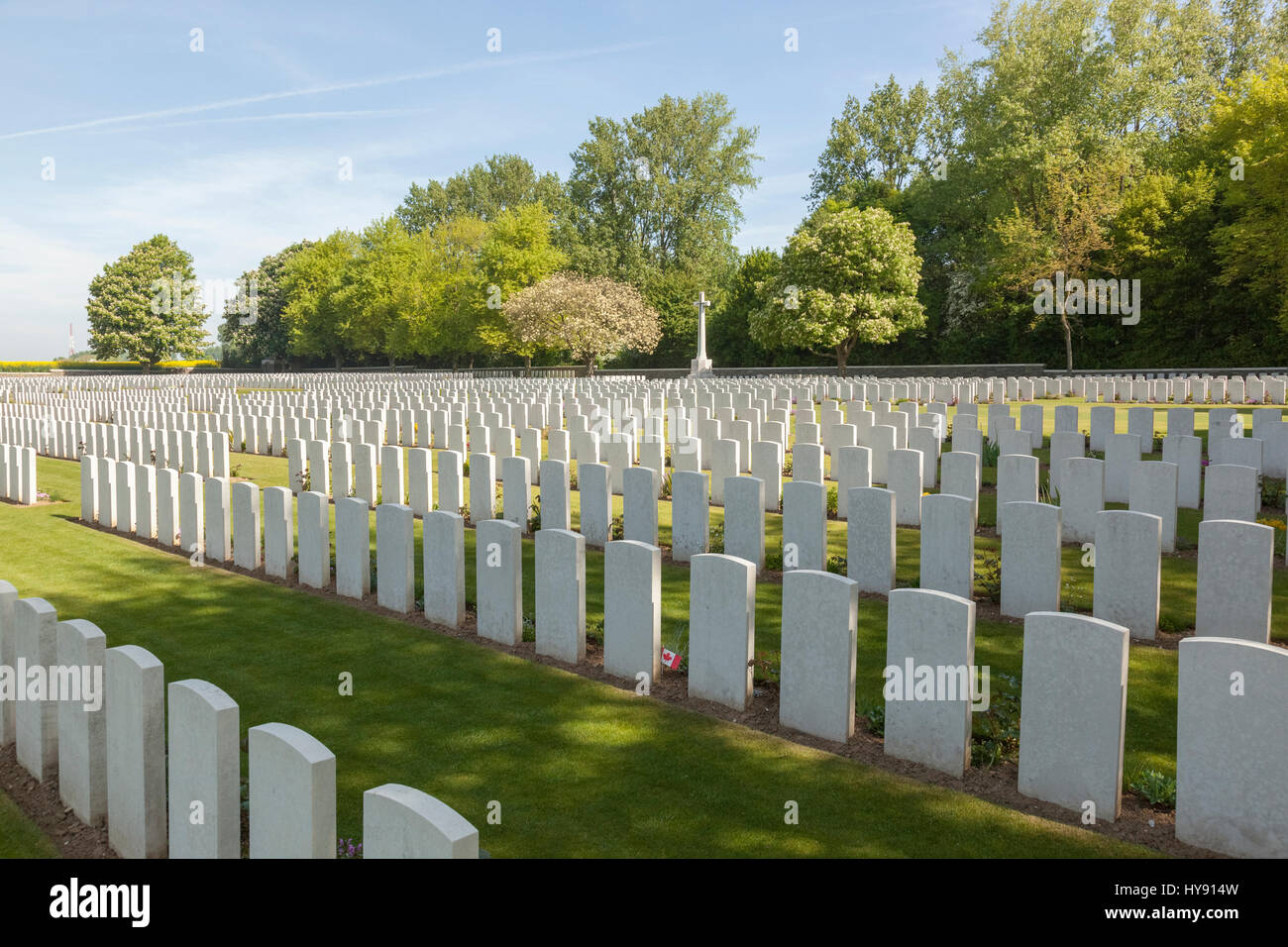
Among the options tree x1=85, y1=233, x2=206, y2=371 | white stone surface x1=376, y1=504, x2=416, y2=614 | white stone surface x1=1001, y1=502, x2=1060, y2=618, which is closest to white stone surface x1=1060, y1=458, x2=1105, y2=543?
white stone surface x1=1001, y1=502, x2=1060, y2=618

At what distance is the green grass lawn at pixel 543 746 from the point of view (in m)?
3.88

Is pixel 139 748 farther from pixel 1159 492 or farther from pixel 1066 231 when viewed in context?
pixel 1066 231

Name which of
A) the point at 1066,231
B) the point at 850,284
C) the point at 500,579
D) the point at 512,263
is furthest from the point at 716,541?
the point at 512,263

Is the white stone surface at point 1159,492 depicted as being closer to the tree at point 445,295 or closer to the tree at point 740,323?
the tree at point 740,323

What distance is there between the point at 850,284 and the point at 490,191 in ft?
149

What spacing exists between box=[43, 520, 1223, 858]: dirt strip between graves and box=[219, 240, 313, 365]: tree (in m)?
78.2

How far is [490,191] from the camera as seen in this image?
244 feet

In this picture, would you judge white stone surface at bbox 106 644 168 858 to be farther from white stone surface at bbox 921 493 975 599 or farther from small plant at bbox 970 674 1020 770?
white stone surface at bbox 921 493 975 599

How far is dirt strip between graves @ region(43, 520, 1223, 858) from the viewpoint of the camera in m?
3.90

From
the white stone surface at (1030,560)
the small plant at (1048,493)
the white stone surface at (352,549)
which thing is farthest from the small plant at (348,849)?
the small plant at (1048,493)

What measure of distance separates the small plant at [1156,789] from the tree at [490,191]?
7065cm

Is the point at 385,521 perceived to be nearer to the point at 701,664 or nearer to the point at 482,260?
the point at 701,664
